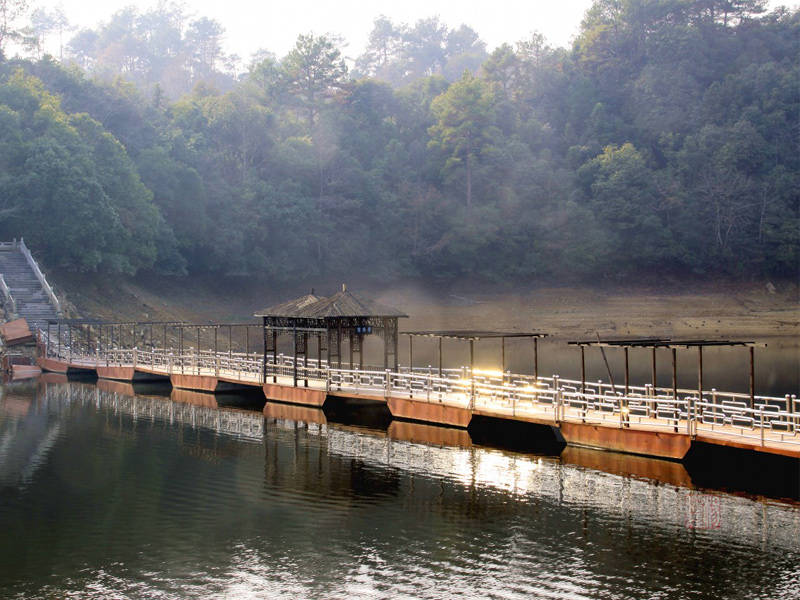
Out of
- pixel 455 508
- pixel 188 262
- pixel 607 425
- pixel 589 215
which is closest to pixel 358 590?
pixel 455 508

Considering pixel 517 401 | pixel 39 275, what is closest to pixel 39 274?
pixel 39 275

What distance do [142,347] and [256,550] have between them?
164 ft

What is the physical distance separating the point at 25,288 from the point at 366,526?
53.2 m

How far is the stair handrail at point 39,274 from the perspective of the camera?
66.4 metres

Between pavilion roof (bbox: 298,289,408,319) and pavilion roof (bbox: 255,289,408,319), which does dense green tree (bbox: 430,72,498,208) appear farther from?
pavilion roof (bbox: 298,289,408,319)

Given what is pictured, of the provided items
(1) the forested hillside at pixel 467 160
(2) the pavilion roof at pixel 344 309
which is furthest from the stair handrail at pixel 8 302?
(2) the pavilion roof at pixel 344 309

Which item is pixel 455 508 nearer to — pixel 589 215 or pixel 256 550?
pixel 256 550

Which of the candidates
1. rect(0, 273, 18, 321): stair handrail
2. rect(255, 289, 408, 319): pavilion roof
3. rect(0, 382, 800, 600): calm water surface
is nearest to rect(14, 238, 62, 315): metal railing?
rect(0, 273, 18, 321): stair handrail

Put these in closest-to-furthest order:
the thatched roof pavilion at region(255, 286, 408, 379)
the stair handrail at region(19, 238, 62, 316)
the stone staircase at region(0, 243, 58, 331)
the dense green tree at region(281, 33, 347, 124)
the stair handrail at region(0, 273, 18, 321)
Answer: the thatched roof pavilion at region(255, 286, 408, 379)
the stair handrail at region(0, 273, 18, 321)
the stone staircase at region(0, 243, 58, 331)
the stair handrail at region(19, 238, 62, 316)
the dense green tree at region(281, 33, 347, 124)

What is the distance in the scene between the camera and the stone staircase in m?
64.9

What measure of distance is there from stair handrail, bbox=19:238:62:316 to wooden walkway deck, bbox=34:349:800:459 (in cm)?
935

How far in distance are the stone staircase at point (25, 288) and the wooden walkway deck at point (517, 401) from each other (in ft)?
27.5

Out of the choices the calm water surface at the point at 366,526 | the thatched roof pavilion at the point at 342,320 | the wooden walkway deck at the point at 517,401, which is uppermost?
the thatched roof pavilion at the point at 342,320

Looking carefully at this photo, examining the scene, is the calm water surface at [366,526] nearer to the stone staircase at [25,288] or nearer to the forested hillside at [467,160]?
the stone staircase at [25,288]
